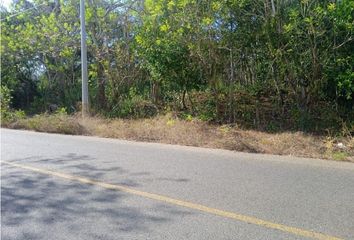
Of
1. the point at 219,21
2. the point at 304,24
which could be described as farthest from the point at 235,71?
the point at 304,24

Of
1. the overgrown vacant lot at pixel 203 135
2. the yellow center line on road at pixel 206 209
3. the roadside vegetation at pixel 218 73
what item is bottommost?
the yellow center line on road at pixel 206 209

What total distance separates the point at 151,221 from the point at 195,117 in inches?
409

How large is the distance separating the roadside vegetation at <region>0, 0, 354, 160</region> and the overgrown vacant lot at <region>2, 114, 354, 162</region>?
0.12 ft

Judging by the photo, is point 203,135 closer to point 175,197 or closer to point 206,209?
point 175,197

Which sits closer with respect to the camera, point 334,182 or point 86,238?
point 86,238

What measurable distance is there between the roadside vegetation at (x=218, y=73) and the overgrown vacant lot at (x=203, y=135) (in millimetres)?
36

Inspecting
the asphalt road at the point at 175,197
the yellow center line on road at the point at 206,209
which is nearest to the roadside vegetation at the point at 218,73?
the asphalt road at the point at 175,197

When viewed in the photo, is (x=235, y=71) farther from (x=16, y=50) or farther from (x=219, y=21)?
(x=16, y=50)

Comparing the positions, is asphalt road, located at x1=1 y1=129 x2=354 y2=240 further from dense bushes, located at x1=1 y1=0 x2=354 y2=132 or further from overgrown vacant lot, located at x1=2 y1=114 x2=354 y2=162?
dense bushes, located at x1=1 y1=0 x2=354 y2=132

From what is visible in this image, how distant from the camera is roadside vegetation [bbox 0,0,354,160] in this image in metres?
11.5

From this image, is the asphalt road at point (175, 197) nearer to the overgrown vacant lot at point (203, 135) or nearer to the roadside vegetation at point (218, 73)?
the overgrown vacant lot at point (203, 135)

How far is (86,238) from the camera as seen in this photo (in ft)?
14.7

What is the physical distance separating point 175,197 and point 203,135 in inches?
242

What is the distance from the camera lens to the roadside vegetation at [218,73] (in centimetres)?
1148
